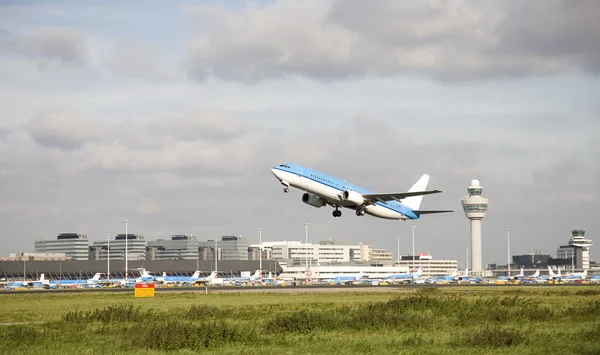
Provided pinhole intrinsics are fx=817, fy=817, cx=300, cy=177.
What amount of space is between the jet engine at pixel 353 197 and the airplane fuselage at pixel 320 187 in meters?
0.32

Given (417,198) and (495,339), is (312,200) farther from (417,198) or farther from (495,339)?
(495,339)

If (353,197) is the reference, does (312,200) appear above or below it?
below

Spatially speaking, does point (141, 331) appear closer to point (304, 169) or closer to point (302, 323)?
point (302, 323)

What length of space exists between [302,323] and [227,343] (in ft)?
21.7

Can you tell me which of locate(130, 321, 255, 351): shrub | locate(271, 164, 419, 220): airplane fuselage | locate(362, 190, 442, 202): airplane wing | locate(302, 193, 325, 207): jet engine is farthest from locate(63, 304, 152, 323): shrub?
locate(362, 190, 442, 202): airplane wing

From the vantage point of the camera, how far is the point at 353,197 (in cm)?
8650

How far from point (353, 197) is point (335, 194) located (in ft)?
6.75

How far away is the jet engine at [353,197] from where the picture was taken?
8600 centimetres

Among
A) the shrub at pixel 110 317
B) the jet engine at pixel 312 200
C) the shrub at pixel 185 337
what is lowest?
the shrub at pixel 110 317

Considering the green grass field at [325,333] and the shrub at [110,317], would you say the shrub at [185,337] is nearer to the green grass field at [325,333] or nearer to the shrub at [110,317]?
the green grass field at [325,333]

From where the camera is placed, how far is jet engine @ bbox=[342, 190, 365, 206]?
86.0m

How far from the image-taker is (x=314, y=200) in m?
87.4

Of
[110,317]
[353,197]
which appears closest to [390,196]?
[353,197]

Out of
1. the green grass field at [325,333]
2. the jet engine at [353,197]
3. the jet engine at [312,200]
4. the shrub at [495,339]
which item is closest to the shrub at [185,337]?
the green grass field at [325,333]
